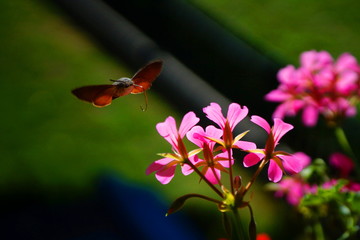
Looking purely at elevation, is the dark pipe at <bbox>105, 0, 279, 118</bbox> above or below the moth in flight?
above

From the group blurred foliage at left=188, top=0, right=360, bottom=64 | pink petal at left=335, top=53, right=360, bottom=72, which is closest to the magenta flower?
pink petal at left=335, top=53, right=360, bottom=72

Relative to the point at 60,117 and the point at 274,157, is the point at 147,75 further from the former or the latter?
the point at 60,117

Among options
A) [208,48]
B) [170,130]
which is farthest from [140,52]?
[170,130]

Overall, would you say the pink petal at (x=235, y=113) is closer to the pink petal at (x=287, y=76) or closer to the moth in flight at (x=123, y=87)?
the moth in flight at (x=123, y=87)

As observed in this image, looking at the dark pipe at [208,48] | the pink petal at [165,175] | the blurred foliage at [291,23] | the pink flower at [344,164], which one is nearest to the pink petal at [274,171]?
the pink petal at [165,175]

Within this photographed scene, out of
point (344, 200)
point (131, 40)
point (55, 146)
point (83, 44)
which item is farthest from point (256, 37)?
point (344, 200)

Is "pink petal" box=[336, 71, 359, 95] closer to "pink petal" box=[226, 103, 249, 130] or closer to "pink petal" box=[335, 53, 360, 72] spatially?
"pink petal" box=[335, 53, 360, 72]
